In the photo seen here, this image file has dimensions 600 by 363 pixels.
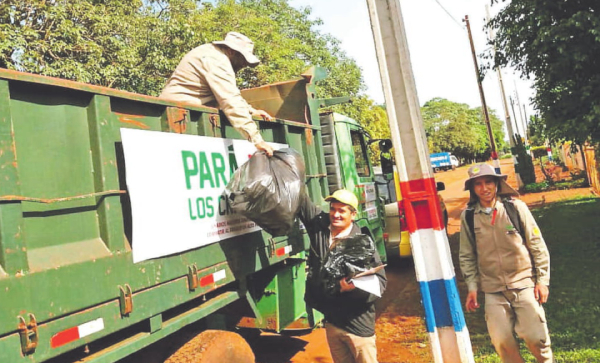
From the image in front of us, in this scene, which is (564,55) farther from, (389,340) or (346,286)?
(346,286)

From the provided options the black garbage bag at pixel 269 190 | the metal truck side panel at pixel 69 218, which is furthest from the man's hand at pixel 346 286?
the metal truck side panel at pixel 69 218

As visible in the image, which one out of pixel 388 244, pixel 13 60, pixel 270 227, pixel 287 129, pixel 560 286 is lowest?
pixel 560 286

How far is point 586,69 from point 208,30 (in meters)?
9.38

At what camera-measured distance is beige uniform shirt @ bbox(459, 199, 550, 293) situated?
10.4 ft

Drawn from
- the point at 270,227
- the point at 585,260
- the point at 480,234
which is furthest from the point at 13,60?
the point at 585,260

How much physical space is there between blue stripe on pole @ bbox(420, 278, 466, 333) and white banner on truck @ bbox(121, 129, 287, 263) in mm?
1238

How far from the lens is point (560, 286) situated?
6.13 meters

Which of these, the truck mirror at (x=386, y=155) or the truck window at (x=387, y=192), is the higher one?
the truck mirror at (x=386, y=155)

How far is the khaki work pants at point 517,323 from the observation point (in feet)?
10.2

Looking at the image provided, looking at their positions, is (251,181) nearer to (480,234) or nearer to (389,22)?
(389,22)

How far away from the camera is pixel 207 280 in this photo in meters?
2.73

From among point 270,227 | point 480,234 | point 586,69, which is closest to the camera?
point 270,227

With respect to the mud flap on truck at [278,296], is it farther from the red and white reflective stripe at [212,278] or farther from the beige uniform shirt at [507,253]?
the beige uniform shirt at [507,253]

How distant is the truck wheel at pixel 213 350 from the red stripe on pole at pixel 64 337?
746mm
